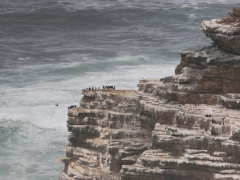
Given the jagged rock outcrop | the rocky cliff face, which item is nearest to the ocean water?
the rocky cliff face

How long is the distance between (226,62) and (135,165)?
5.67m

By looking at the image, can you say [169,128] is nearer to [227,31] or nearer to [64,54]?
[227,31]

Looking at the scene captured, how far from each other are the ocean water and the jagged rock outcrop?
31.8 metres

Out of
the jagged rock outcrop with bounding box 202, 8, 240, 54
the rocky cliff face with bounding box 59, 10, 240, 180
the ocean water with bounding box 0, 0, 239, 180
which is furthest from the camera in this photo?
the ocean water with bounding box 0, 0, 239, 180

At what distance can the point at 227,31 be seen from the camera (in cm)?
4209

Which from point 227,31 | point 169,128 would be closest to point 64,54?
point 169,128

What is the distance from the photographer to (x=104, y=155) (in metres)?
46.4

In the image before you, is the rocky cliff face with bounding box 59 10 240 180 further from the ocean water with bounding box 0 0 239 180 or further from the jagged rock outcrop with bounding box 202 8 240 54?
the ocean water with bounding box 0 0 239 180

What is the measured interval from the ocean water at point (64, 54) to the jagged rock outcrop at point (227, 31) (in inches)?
1253

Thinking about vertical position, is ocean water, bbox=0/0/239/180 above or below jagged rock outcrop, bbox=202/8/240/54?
below

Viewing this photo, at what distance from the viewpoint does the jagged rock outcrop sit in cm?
4200

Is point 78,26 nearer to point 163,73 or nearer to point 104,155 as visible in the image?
point 163,73

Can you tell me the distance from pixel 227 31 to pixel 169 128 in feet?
15.2

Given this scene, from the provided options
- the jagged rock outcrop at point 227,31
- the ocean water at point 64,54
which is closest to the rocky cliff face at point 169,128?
the jagged rock outcrop at point 227,31
